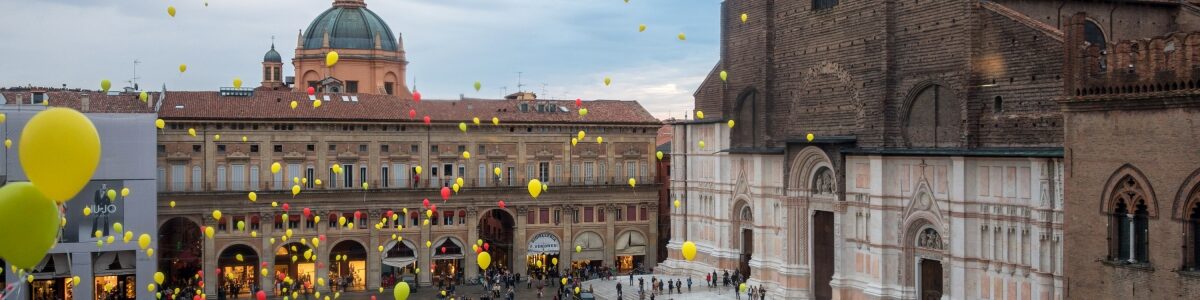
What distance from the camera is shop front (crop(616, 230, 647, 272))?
47.3 m

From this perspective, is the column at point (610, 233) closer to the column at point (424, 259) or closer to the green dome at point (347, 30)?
the column at point (424, 259)

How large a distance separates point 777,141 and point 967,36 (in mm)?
9564

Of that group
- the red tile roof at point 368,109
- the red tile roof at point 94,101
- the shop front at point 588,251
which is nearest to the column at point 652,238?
the shop front at point 588,251

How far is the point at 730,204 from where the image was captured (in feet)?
133

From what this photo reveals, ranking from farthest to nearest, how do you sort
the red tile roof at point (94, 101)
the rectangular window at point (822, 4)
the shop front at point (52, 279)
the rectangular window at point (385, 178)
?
the rectangular window at point (385, 178)
the red tile roof at point (94, 101)
the shop front at point (52, 279)
the rectangular window at point (822, 4)

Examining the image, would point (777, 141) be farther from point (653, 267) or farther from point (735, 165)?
point (653, 267)

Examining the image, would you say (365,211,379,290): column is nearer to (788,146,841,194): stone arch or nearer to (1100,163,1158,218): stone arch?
(788,146,841,194): stone arch

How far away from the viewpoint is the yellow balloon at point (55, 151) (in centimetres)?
1216

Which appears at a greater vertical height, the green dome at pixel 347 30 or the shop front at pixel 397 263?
the green dome at pixel 347 30

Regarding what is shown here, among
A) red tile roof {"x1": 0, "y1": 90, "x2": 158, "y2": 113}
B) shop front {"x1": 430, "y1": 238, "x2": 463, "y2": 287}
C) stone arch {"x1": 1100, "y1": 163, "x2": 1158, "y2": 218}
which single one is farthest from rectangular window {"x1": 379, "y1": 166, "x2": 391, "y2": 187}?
stone arch {"x1": 1100, "y1": 163, "x2": 1158, "y2": 218}

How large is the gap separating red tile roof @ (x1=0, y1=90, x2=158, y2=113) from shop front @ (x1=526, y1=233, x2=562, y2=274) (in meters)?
14.7

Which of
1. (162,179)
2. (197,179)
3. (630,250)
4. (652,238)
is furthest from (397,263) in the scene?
(652,238)

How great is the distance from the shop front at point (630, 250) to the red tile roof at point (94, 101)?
1827 cm

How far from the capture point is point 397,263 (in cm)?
4403
